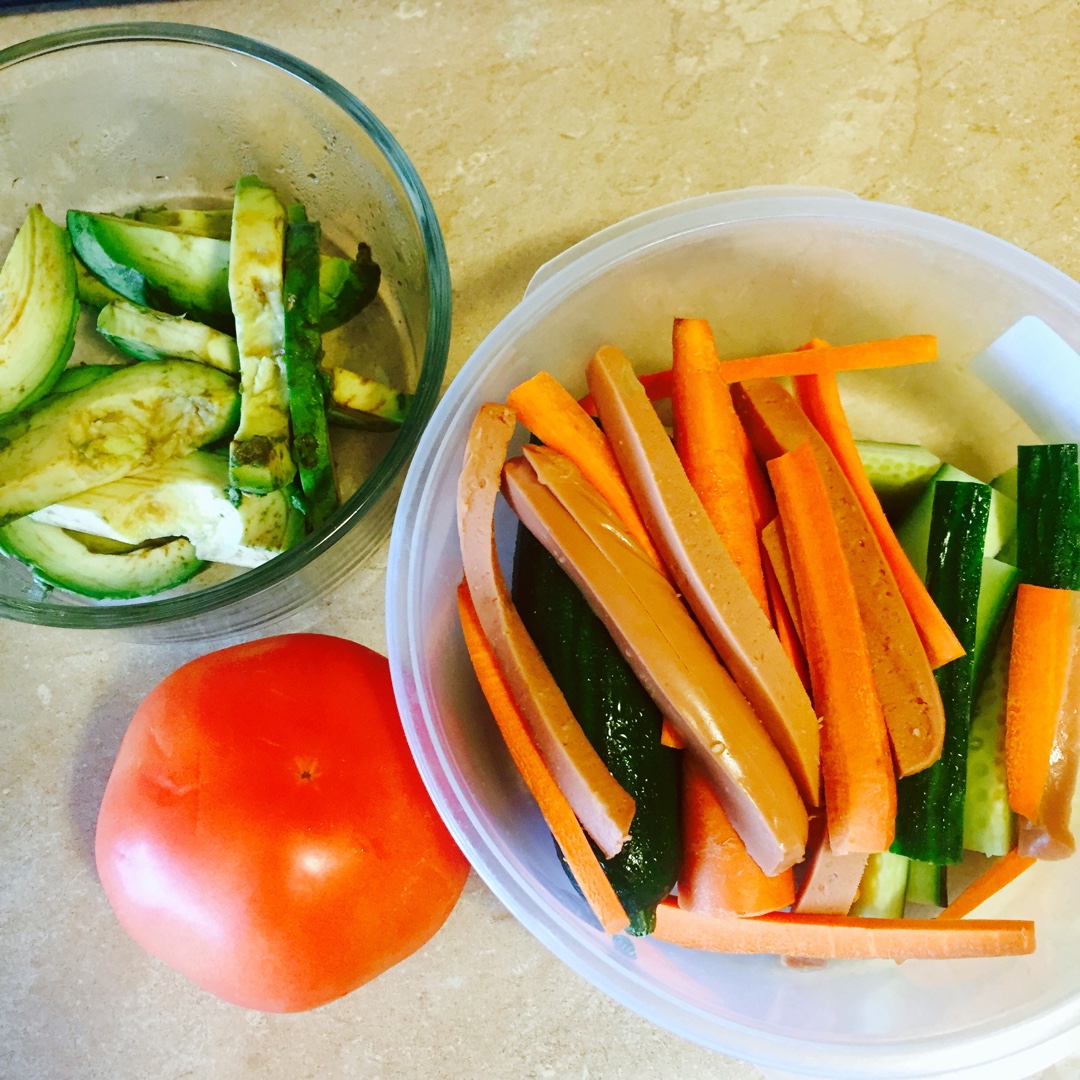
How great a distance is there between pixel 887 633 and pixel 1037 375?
0.32 metres

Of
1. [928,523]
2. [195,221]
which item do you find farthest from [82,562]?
[928,523]

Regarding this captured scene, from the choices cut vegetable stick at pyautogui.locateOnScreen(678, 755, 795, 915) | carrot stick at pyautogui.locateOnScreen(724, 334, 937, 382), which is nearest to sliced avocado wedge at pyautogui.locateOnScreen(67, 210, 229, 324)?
carrot stick at pyautogui.locateOnScreen(724, 334, 937, 382)

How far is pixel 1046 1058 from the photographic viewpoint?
737mm

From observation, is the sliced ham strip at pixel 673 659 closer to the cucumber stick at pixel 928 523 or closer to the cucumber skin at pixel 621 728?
the cucumber skin at pixel 621 728

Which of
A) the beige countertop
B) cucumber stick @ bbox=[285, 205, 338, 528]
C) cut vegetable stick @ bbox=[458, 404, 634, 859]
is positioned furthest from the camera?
the beige countertop

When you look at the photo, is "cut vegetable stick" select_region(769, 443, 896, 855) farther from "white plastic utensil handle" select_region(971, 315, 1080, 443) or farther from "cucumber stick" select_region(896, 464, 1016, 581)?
"white plastic utensil handle" select_region(971, 315, 1080, 443)

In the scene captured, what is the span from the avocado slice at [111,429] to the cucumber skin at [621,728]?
34cm

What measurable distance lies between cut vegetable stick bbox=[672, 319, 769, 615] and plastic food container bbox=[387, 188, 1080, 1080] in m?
0.10

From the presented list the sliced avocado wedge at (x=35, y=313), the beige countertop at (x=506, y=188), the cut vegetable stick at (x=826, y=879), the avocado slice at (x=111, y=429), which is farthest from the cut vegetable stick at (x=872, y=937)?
the sliced avocado wedge at (x=35, y=313)

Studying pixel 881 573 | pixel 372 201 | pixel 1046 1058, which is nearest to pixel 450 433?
pixel 372 201

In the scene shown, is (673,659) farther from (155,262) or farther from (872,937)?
(155,262)

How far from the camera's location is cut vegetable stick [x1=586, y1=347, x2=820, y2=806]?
0.64 metres

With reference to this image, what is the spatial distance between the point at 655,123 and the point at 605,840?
0.72m

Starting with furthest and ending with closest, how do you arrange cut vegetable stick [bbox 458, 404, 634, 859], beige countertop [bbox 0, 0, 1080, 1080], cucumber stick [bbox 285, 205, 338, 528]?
beige countertop [bbox 0, 0, 1080, 1080]
cucumber stick [bbox 285, 205, 338, 528]
cut vegetable stick [bbox 458, 404, 634, 859]
